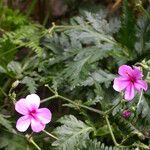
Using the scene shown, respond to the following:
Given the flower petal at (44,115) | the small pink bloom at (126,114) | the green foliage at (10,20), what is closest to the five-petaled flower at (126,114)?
the small pink bloom at (126,114)

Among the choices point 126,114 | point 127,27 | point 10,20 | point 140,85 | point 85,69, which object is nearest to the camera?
point 140,85

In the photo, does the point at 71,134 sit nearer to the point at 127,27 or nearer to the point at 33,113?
the point at 33,113

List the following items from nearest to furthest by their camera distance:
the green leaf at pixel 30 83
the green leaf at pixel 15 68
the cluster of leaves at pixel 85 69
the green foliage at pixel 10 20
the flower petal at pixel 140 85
A: the flower petal at pixel 140 85 < the cluster of leaves at pixel 85 69 < the green leaf at pixel 30 83 < the green leaf at pixel 15 68 < the green foliage at pixel 10 20

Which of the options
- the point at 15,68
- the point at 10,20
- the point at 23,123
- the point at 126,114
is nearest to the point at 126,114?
the point at 126,114

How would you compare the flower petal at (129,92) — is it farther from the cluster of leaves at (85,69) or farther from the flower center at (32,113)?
the flower center at (32,113)

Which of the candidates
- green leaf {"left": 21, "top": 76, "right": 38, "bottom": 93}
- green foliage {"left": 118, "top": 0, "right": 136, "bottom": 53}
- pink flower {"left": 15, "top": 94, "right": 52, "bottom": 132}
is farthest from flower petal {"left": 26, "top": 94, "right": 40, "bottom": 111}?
green foliage {"left": 118, "top": 0, "right": 136, "bottom": 53}
